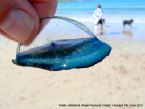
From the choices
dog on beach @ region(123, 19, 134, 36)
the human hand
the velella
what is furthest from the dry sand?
dog on beach @ region(123, 19, 134, 36)

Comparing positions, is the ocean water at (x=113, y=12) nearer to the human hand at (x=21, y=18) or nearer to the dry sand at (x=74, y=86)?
the dry sand at (x=74, y=86)

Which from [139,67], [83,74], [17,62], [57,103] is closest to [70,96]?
[57,103]

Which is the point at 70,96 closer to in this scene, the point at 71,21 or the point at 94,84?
the point at 94,84

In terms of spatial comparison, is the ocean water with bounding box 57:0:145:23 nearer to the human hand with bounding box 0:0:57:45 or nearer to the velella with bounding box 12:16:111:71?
the velella with bounding box 12:16:111:71

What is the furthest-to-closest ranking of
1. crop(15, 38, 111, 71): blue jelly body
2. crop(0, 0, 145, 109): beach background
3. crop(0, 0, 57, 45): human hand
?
1. crop(0, 0, 145, 109): beach background
2. crop(15, 38, 111, 71): blue jelly body
3. crop(0, 0, 57, 45): human hand

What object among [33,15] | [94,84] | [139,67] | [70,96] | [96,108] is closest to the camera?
[33,15]
